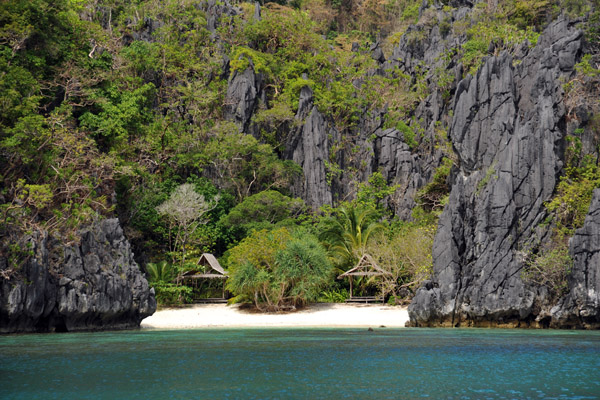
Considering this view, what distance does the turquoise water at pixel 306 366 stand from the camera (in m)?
13.3

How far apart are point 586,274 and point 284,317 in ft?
51.6

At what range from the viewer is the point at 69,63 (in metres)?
34.5

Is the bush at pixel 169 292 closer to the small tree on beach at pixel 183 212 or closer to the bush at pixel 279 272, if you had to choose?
the small tree on beach at pixel 183 212

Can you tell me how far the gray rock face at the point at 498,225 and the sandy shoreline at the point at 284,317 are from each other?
389cm

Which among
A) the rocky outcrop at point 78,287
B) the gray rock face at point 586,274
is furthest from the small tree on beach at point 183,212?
the gray rock face at point 586,274

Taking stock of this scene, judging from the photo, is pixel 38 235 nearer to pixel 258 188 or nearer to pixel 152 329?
pixel 152 329

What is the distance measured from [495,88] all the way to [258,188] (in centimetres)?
1982

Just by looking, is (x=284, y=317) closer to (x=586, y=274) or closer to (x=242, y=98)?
(x=586, y=274)

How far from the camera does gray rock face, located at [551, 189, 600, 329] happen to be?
82.9 ft

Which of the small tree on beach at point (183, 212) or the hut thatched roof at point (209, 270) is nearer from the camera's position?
the hut thatched roof at point (209, 270)

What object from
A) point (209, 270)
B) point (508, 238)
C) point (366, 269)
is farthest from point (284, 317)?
point (508, 238)

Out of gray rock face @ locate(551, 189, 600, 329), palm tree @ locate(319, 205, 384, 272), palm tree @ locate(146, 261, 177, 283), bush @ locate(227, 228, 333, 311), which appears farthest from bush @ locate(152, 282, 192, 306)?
gray rock face @ locate(551, 189, 600, 329)

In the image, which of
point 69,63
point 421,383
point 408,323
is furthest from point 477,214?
point 69,63

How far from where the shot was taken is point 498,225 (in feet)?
92.0
